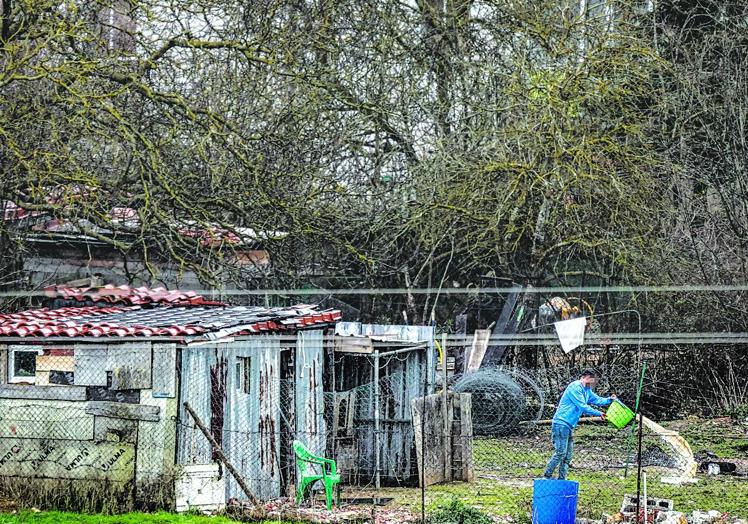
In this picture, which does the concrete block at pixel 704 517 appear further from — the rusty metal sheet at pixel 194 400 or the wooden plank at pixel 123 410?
→ the wooden plank at pixel 123 410

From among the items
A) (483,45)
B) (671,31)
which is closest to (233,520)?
(483,45)

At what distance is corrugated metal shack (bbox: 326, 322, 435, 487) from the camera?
1488 cm

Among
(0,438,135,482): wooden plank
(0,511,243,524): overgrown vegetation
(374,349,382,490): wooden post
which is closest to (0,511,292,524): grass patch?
(0,511,243,524): overgrown vegetation

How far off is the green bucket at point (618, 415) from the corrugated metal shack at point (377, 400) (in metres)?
3.54

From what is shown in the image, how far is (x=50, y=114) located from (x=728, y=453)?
39.8 ft

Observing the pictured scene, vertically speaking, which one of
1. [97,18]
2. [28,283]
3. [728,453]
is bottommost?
[728,453]

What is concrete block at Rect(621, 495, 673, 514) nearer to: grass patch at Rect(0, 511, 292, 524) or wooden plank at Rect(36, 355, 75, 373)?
grass patch at Rect(0, 511, 292, 524)

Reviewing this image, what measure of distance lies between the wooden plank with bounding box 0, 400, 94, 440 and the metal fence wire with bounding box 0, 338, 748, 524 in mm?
16

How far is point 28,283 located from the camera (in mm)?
19359

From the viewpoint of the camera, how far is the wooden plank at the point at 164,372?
11.7 meters

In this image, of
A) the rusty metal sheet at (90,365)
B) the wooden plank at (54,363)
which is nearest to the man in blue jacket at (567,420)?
the rusty metal sheet at (90,365)

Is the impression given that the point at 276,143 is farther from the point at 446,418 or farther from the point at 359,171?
the point at 446,418

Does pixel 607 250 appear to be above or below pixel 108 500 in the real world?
above

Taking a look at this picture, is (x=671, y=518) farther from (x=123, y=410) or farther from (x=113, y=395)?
(x=113, y=395)
